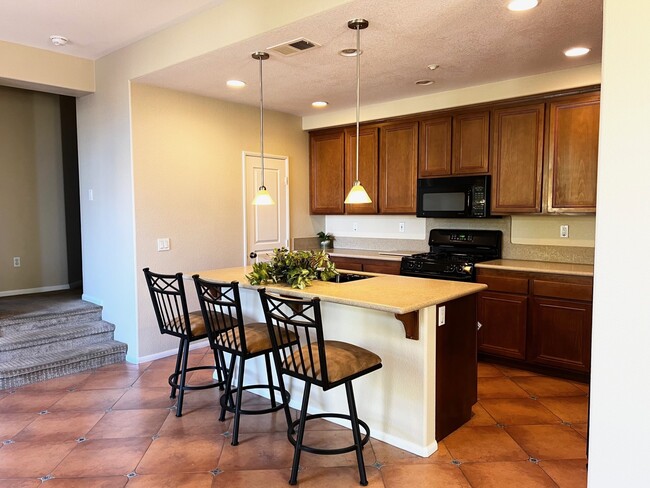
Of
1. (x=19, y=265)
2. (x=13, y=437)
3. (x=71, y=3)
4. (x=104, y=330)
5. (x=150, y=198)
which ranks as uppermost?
(x=71, y=3)

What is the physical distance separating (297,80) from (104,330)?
9.67 ft

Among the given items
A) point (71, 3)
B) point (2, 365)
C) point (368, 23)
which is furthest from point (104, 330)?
point (368, 23)

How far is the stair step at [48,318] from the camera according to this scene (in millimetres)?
4121

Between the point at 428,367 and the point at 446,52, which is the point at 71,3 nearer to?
the point at 446,52

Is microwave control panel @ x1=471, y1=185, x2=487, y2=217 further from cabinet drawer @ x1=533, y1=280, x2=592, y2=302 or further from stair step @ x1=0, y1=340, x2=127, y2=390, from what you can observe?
stair step @ x1=0, y1=340, x2=127, y2=390

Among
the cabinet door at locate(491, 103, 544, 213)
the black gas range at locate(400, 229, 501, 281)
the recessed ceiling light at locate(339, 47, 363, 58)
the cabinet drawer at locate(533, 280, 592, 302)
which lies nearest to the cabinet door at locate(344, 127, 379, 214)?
the black gas range at locate(400, 229, 501, 281)

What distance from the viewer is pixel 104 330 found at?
4.41m

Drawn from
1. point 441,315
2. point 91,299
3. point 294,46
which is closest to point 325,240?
point 91,299

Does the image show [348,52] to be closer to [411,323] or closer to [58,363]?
[411,323]

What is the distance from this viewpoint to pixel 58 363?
391cm

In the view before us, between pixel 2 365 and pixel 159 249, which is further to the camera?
pixel 159 249

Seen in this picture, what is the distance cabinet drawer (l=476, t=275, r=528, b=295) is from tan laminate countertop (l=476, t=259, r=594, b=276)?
0.30 ft

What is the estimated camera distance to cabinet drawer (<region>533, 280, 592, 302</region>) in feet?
11.5

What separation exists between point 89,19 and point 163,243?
6.20 feet
